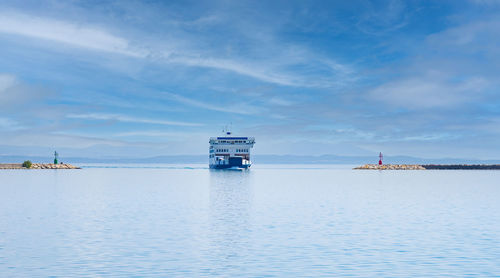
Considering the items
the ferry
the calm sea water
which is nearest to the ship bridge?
the ferry

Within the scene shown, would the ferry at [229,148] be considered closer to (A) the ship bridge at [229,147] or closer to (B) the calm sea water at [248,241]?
(A) the ship bridge at [229,147]

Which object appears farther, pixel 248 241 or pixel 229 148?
pixel 229 148

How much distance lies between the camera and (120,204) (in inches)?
1838

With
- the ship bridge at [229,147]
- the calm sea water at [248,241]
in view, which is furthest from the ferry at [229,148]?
the calm sea water at [248,241]

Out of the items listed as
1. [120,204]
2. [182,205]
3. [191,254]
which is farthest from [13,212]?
[191,254]

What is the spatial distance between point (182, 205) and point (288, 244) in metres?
22.9

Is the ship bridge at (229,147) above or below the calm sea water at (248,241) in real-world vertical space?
above

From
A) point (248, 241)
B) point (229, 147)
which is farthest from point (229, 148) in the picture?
point (248, 241)

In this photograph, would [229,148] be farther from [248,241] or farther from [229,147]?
[248,241]

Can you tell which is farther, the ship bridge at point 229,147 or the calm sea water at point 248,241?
the ship bridge at point 229,147

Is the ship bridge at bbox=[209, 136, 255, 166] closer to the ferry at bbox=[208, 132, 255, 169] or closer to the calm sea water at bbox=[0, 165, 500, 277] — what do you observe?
the ferry at bbox=[208, 132, 255, 169]

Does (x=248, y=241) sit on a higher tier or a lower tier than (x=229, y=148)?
lower

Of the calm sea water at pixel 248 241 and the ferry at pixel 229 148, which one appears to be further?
the ferry at pixel 229 148

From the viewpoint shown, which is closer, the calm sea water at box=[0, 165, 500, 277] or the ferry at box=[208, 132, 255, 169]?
the calm sea water at box=[0, 165, 500, 277]
